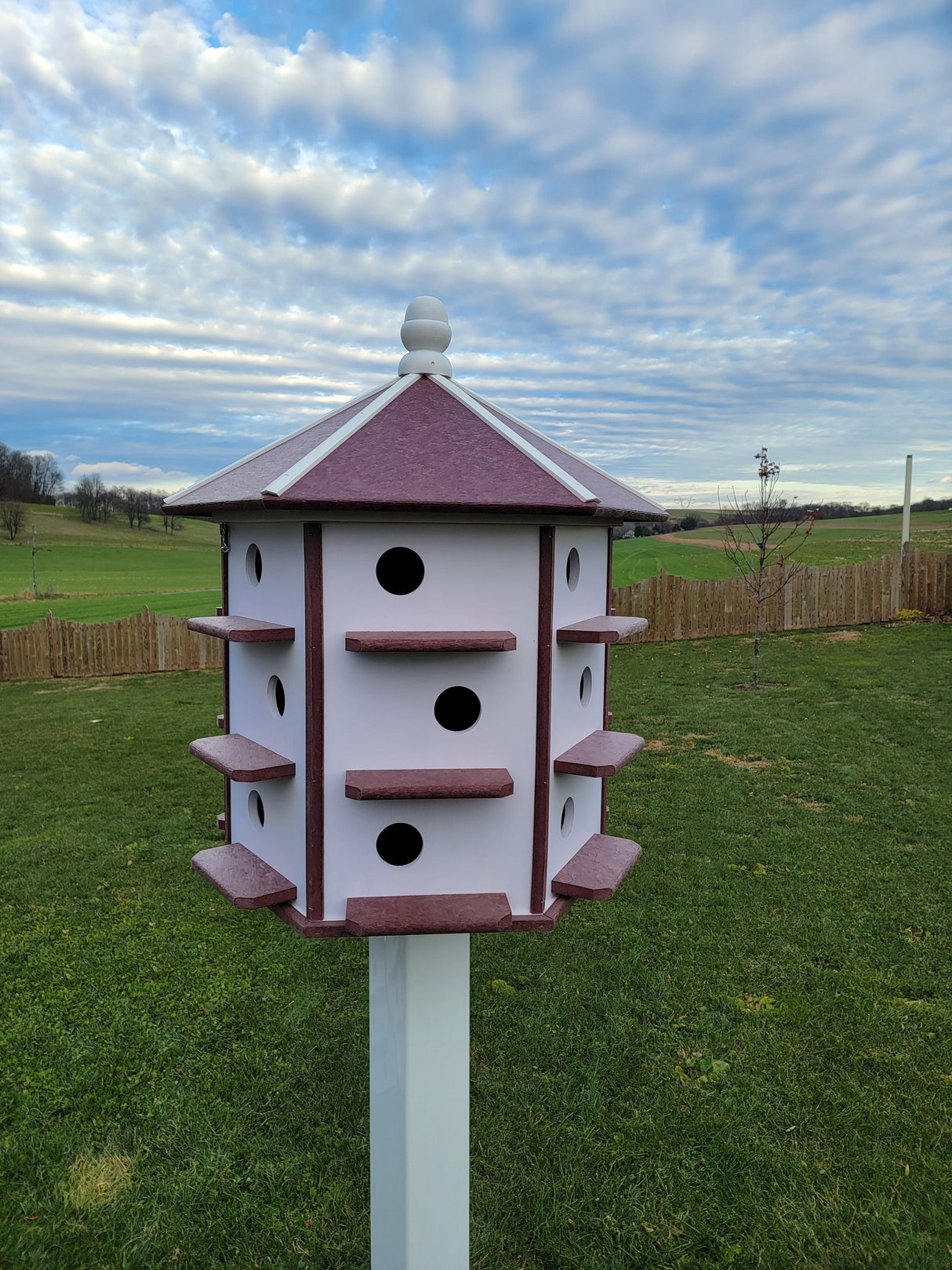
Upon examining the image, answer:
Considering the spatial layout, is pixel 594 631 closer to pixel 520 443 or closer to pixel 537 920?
pixel 520 443

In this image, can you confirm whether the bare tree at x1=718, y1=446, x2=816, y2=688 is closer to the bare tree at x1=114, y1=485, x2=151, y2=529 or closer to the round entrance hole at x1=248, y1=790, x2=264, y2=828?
the round entrance hole at x1=248, y1=790, x2=264, y2=828

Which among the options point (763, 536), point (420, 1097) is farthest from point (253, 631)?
point (763, 536)

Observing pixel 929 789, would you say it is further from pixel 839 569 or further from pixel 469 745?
pixel 839 569

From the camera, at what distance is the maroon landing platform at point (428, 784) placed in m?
2.18

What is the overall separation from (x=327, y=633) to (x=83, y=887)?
592 centimetres

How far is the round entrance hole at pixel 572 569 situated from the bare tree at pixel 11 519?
55.2m

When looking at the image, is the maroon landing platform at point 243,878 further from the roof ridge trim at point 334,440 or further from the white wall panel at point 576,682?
the roof ridge trim at point 334,440

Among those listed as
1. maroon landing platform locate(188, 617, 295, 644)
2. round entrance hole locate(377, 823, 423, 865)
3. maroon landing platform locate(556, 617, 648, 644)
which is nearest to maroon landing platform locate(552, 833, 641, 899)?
round entrance hole locate(377, 823, 423, 865)

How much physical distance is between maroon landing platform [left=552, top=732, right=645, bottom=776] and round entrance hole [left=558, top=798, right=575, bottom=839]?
19 centimetres

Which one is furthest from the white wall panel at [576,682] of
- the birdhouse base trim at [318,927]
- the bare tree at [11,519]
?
the bare tree at [11,519]

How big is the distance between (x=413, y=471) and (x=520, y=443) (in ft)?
1.17

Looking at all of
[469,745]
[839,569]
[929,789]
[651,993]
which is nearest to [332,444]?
[469,745]

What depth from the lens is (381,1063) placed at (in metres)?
2.73

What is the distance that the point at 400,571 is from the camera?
244 centimetres
